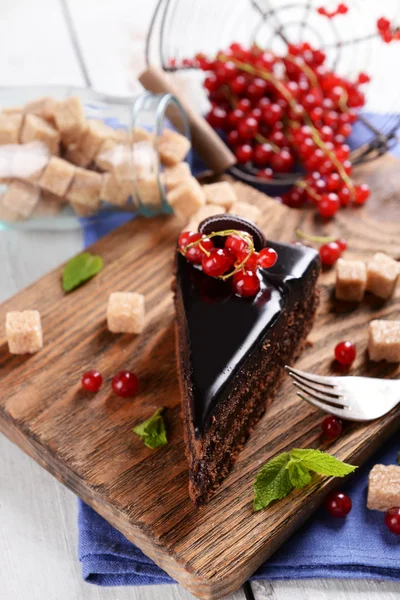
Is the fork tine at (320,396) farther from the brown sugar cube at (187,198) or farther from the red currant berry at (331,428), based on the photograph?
the brown sugar cube at (187,198)

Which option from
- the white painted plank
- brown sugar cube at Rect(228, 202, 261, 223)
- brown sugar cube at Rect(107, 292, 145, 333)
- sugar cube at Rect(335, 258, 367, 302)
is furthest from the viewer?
the white painted plank

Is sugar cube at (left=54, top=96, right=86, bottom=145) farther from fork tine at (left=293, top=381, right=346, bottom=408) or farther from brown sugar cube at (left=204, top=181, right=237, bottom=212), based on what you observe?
fork tine at (left=293, top=381, right=346, bottom=408)

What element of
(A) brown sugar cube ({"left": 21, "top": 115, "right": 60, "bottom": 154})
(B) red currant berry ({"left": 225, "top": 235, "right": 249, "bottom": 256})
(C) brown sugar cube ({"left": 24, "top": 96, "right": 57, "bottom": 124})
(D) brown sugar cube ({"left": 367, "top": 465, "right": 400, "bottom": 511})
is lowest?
(D) brown sugar cube ({"left": 367, "top": 465, "right": 400, "bottom": 511})

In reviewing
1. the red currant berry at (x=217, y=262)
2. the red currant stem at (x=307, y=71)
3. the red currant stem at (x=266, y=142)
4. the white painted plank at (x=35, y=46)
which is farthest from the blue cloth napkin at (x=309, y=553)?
the white painted plank at (x=35, y=46)

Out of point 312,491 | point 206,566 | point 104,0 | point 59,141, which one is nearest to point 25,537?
point 206,566

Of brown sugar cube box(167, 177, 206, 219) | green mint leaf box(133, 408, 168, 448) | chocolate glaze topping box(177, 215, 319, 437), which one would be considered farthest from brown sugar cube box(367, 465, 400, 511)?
brown sugar cube box(167, 177, 206, 219)

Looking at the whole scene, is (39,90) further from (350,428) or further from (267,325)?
(350,428)
